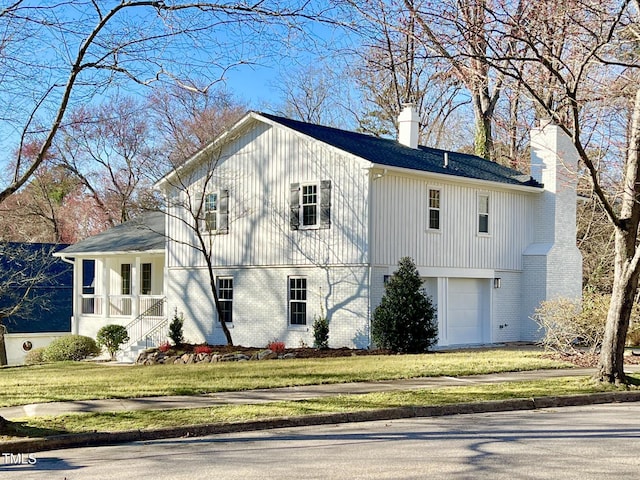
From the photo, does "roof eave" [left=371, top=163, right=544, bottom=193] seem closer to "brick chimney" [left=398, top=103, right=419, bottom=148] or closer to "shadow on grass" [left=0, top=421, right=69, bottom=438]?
"brick chimney" [left=398, top=103, right=419, bottom=148]

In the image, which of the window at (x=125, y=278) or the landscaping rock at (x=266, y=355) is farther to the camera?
the window at (x=125, y=278)

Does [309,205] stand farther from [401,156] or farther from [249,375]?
[249,375]

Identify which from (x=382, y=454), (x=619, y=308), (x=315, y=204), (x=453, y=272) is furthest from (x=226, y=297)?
(x=382, y=454)

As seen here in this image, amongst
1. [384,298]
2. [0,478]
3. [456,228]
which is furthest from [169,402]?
[456,228]

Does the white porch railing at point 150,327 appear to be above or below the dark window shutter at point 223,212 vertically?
below

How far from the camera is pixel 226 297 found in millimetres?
29547

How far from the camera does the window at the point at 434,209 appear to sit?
2718cm

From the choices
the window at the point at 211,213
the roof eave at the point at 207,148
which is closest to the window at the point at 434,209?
the roof eave at the point at 207,148

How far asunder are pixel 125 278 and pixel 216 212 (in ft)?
27.0

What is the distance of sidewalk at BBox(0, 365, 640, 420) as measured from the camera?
13055mm

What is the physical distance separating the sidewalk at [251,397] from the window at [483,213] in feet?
37.7

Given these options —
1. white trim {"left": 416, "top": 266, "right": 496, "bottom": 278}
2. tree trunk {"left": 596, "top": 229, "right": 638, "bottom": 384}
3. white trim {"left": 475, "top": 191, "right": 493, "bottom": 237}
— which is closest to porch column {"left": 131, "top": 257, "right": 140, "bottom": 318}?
white trim {"left": 416, "top": 266, "right": 496, "bottom": 278}

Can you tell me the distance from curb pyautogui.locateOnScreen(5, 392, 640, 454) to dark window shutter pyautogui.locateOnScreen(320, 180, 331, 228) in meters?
13.0

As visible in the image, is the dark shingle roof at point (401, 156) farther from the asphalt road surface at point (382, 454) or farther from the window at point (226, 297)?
the asphalt road surface at point (382, 454)
